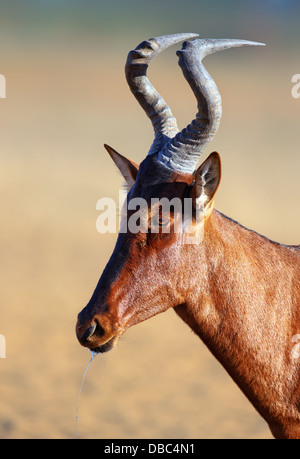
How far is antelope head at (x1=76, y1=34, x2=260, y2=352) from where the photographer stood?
554 centimetres

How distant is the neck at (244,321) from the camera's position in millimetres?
5840

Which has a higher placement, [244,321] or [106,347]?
[244,321]

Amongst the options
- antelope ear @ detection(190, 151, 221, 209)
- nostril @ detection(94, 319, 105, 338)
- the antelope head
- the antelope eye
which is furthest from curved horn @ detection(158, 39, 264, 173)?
nostril @ detection(94, 319, 105, 338)

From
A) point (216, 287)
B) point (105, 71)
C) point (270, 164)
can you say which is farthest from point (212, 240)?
point (105, 71)

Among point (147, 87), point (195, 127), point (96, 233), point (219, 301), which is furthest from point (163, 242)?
point (96, 233)

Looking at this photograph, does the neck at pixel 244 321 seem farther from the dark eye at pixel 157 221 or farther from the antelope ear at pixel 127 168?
the antelope ear at pixel 127 168

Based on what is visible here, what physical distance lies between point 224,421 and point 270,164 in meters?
11.7

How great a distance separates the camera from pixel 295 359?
236 inches

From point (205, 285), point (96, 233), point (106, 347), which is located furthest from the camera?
point (96, 233)

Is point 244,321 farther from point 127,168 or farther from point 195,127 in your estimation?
point 127,168

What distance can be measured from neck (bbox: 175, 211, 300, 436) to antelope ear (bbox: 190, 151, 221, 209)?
10.1 inches

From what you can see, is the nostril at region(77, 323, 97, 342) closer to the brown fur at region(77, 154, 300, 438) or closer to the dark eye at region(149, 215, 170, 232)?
the brown fur at region(77, 154, 300, 438)

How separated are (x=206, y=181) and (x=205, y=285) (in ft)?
2.67

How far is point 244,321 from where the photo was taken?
19.3ft
